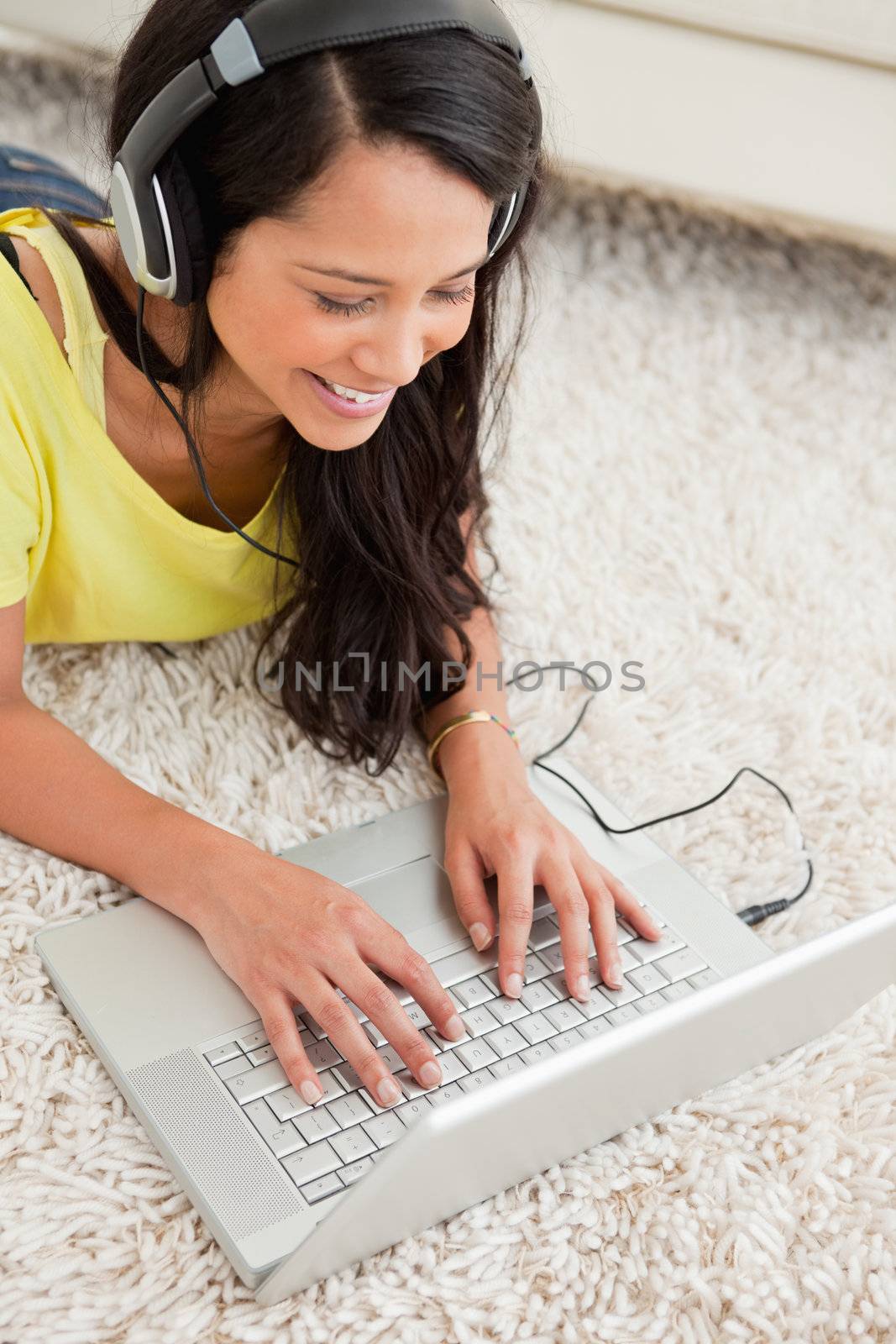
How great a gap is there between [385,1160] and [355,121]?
515 mm

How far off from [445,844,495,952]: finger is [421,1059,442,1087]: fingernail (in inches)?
4.4

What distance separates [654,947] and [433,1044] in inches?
6.9

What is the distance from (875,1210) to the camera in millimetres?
778

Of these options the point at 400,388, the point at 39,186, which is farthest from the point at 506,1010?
the point at 39,186

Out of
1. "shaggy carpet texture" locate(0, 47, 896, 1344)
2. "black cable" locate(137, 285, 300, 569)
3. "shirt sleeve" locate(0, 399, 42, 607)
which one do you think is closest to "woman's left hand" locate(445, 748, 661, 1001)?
"shaggy carpet texture" locate(0, 47, 896, 1344)

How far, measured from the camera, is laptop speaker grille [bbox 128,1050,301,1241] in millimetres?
688

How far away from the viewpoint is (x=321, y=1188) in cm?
70

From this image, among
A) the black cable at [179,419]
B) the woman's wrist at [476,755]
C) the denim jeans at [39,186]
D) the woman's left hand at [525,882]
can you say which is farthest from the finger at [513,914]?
the denim jeans at [39,186]

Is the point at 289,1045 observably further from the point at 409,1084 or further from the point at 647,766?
the point at 647,766

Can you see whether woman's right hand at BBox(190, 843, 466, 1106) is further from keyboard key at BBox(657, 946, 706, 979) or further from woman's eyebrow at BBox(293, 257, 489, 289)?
woman's eyebrow at BBox(293, 257, 489, 289)

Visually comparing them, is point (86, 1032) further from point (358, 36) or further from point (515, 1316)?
point (358, 36)

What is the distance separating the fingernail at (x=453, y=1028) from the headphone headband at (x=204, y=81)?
0.45 meters

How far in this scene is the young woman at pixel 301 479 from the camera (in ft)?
2.28

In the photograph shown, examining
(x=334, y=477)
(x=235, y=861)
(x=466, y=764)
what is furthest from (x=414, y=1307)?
(x=334, y=477)
